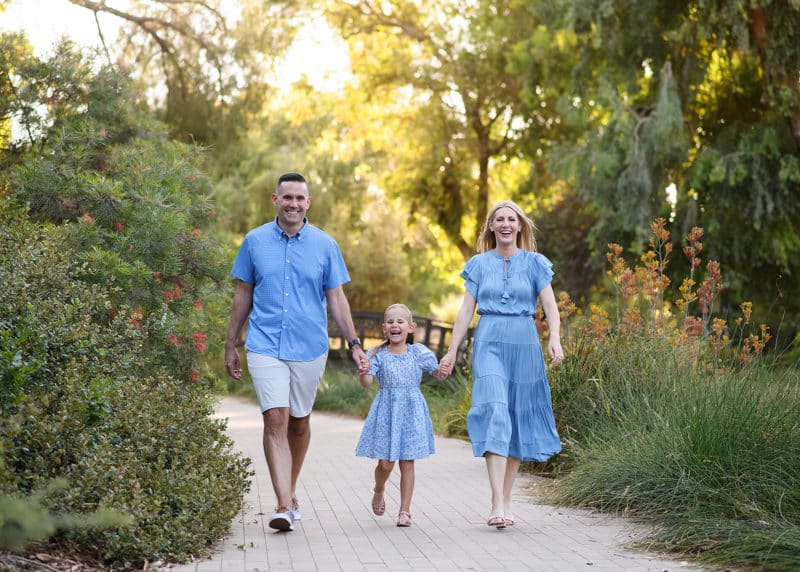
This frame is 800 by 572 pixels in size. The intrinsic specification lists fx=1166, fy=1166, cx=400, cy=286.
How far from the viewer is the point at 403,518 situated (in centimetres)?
735

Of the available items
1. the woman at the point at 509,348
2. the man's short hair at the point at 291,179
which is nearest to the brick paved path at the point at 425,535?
the woman at the point at 509,348

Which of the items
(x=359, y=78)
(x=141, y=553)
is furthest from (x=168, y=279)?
(x=359, y=78)

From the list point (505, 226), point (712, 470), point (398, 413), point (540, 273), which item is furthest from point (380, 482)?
point (712, 470)

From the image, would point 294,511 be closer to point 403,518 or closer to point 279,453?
point 279,453

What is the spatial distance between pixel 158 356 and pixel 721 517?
217 inches

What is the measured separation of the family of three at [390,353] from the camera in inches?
282

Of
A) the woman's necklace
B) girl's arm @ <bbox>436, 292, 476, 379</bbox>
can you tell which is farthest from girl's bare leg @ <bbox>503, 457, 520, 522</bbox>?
the woman's necklace

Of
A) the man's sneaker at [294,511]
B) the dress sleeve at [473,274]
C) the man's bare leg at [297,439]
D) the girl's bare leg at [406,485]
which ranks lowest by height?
the man's sneaker at [294,511]

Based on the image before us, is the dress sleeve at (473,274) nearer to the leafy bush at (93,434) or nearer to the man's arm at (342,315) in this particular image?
the man's arm at (342,315)

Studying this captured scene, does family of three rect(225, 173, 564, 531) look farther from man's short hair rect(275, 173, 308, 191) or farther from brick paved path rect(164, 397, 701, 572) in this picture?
brick paved path rect(164, 397, 701, 572)

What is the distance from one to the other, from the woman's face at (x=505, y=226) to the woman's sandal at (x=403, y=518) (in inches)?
72.4

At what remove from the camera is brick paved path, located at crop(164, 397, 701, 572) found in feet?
20.2

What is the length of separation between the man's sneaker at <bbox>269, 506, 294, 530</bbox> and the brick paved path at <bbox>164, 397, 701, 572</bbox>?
0.19ft

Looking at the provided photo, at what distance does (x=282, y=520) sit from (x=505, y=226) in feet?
7.64
